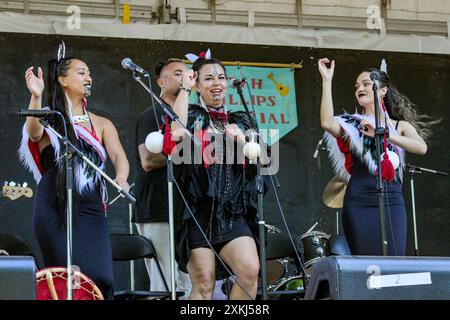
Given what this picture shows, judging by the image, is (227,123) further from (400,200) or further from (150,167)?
(400,200)

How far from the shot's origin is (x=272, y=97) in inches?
316

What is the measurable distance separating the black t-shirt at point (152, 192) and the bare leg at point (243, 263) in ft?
2.82

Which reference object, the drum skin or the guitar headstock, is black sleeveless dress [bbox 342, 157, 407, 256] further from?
the guitar headstock

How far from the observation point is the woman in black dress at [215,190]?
17.2ft

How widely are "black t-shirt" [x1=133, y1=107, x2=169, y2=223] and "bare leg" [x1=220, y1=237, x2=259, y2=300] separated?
2.82 ft

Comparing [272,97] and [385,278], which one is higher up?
[272,97]

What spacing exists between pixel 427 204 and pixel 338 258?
504 centimetres

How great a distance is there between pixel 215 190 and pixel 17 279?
2531mm

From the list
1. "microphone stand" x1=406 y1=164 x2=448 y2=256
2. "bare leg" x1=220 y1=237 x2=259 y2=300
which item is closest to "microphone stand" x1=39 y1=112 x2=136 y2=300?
"bare leg" x1=220 y1=237 x2=259 y2=300

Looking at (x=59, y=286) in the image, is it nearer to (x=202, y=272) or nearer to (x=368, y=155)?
(x=202, y=272)

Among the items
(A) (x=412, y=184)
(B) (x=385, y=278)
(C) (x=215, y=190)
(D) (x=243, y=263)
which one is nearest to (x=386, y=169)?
(C) (x=215, y=190)
